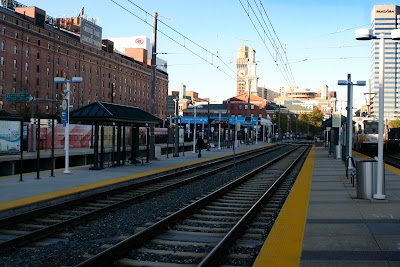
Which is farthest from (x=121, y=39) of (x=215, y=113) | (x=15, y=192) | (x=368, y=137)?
(x=15, y=192)

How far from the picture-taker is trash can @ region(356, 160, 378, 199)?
12930 millimetres

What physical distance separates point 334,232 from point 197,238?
2.46 m

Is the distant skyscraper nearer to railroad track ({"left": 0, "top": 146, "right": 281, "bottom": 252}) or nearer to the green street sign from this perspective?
the green street sign

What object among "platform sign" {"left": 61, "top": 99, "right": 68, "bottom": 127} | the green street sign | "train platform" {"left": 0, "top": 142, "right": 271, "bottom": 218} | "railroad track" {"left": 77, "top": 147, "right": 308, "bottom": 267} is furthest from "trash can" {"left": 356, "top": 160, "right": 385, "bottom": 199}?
the green street sign

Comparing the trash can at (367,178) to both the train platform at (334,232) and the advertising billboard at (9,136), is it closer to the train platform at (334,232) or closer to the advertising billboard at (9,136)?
the train platform at (334,232)

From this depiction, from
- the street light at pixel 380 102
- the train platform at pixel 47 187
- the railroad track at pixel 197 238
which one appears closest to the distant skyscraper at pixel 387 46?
the street light at pixel 380 102

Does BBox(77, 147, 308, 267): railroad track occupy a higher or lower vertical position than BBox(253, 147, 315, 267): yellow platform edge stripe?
lower

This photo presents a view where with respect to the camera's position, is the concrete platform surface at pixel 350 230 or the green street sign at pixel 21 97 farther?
the green street sign at pixel 21 97

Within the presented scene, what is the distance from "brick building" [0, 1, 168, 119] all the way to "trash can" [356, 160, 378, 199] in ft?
172

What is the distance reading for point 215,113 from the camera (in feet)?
495

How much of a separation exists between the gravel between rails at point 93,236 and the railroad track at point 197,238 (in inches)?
15.1

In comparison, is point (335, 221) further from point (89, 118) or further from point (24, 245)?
point (89, 118)

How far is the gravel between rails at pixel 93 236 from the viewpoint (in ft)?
24.2

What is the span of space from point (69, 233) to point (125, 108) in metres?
15.6
